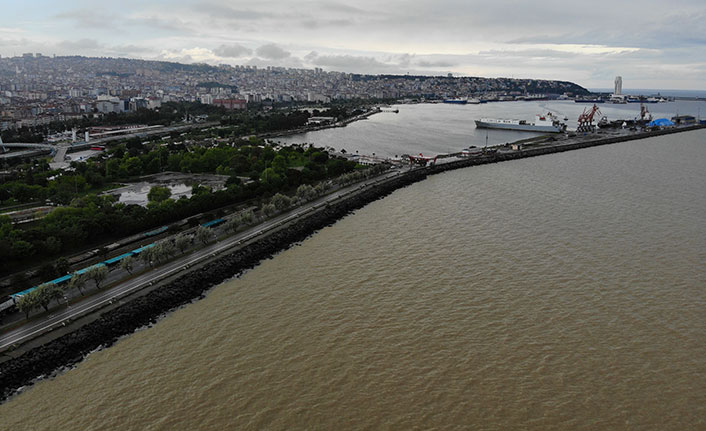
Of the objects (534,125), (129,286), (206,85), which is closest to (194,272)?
(129,286)

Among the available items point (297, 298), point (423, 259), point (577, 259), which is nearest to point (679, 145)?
point (577, 259)

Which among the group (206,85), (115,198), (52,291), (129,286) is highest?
(206,85)

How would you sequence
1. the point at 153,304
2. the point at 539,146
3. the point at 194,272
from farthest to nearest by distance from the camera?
the point at 539,146 < the point at 194,272 < the point at 153,304

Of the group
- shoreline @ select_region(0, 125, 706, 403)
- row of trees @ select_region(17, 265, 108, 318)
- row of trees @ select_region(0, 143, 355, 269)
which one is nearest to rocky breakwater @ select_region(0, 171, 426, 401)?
shoreline @ select_region(0, 125, 706, 403)

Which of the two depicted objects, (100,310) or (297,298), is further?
(297,298)

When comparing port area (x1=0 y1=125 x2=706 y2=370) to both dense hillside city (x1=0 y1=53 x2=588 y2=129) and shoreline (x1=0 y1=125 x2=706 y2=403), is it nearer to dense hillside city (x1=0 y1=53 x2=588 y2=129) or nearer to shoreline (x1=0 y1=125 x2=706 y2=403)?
shoreline (x1=0 y1=125 x2=706 y2=403)

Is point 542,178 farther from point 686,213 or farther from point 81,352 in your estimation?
point 81,352

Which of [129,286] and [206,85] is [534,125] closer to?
[129,286]

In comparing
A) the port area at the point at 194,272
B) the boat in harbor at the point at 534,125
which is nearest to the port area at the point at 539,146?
the boat in harbor at the point at 534,125
